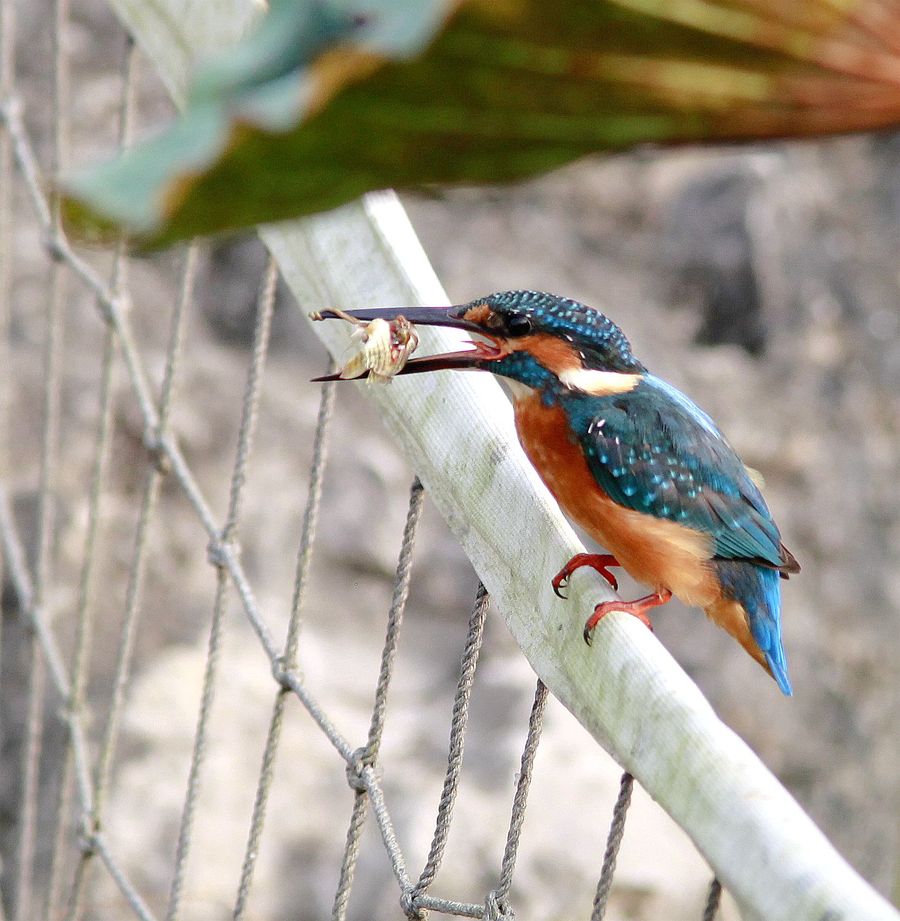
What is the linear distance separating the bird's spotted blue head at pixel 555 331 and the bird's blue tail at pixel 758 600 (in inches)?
10.9

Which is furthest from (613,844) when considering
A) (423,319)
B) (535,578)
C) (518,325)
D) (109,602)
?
(109,602)

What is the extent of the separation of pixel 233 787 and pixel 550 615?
5.20ft

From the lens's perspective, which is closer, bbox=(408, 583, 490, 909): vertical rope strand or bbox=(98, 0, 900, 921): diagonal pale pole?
bbox=(98, 0, 900, 921): diagonal pale pole

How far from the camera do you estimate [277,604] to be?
8.00ft

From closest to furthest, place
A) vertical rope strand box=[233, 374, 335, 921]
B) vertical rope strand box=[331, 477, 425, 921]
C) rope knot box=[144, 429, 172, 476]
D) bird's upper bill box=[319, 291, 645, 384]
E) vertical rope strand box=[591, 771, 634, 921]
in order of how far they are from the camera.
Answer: vertical rope strand box=[591, 771, 634, 921] → vertical rope strand box=[331, 477, 425, 921] → vertical rope strand box=[233, 374, 335, 921] → bird's upper bill box=[319, 291, 645, 384] → rope knot box=[144, 429, 172, 476]

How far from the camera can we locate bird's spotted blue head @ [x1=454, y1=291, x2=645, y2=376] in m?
1.20

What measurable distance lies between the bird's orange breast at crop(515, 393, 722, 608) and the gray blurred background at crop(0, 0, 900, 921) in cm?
53

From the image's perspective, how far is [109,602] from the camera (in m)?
2.38

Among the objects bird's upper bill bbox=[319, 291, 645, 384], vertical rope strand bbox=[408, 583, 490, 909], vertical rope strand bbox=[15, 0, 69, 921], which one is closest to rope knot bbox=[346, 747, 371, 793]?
vertical rope strand bbox=[408, 583, 490, 909]

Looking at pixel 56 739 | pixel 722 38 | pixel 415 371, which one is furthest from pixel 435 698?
pixel 722 38

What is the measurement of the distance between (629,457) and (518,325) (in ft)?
0.65

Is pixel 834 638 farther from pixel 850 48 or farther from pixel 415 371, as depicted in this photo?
pixel 850 48

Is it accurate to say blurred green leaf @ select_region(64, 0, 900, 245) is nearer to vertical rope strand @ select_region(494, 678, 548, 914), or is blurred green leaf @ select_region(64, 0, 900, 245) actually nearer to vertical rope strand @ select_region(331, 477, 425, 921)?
vertical rope strand @ select_region(494, 678, 548, 914)

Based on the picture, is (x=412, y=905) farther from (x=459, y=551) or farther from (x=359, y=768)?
(x=459, y=551)
